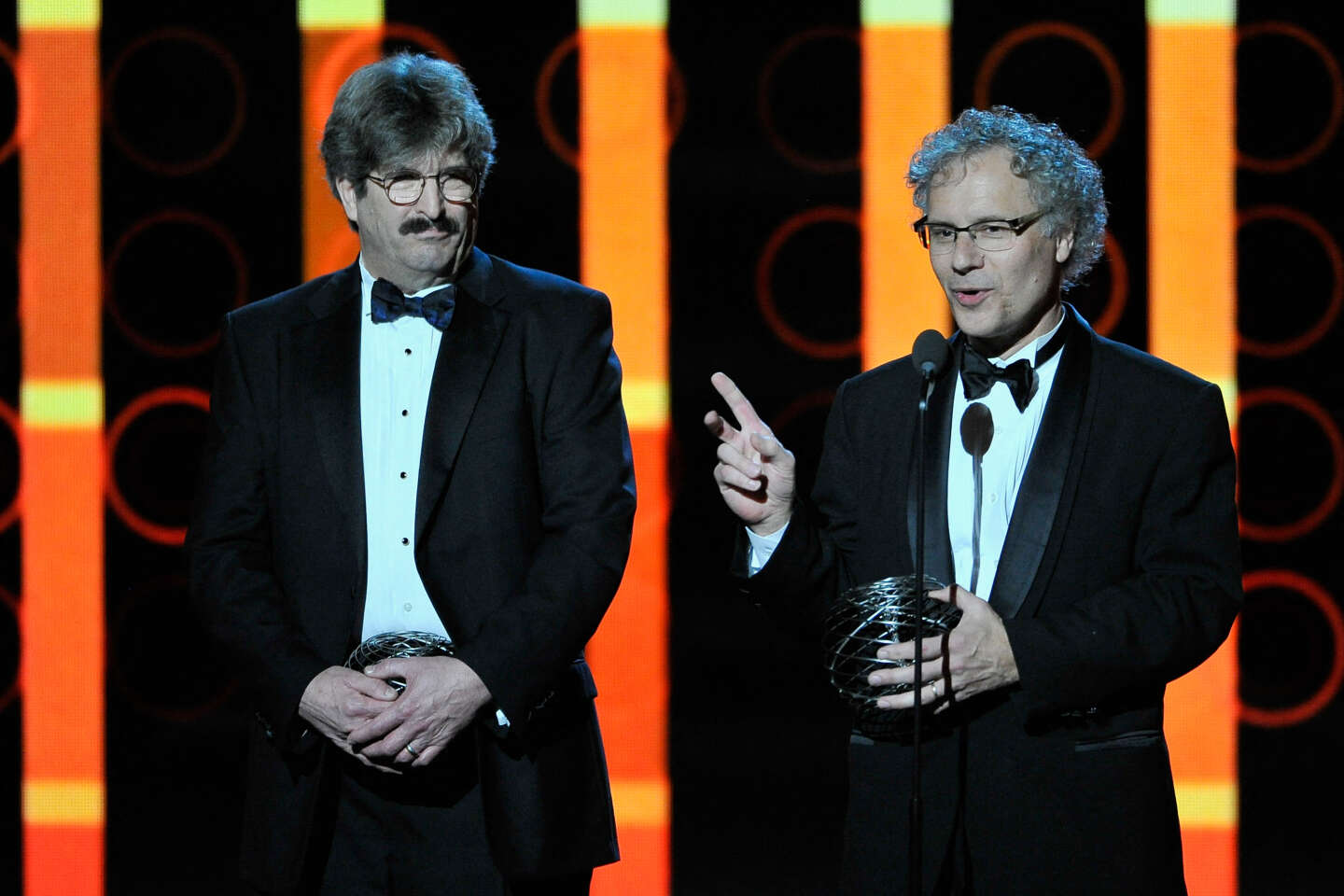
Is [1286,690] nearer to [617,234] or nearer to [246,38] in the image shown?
[617,234]

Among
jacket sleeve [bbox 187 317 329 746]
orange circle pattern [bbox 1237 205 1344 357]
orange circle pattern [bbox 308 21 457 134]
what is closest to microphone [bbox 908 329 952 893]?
jacket sleeve [bbox 187 317 329 746]

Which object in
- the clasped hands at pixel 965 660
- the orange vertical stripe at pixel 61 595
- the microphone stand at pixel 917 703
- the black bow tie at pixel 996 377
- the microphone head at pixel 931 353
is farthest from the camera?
the orange vertical stripe at pixel 61 595

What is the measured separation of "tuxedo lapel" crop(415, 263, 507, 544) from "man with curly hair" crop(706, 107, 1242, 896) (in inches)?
17.6

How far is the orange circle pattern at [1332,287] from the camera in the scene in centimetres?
368

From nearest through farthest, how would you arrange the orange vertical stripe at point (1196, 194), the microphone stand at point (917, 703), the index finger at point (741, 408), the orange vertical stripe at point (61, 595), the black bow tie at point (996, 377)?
the microphone stand at point (917, 703)
the index finger at point (741, 408)
the black bow tie at point (996, 377)
the orange vertical stripe at point (1196, 194)
the orange vertical stripe at point (61, 595)

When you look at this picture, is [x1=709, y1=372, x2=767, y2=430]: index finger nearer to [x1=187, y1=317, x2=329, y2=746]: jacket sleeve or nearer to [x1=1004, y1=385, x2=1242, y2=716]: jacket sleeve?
[x1=1004, y1=385, x2=1242, y2=716]: jacket sleeve

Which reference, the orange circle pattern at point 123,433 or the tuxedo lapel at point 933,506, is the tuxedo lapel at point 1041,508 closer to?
the tuxedo lapel at point 933,506

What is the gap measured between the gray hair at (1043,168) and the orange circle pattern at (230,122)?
2.08m

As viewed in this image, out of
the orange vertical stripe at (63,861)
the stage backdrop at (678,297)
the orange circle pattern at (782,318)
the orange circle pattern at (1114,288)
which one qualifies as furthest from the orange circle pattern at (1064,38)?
the orange vertical stripe at (63,861)

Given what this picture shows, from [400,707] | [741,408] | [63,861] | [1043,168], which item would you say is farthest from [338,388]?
[63,861]

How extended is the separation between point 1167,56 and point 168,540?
2842mm

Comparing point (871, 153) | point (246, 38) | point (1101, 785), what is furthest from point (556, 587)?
point (246, 38)

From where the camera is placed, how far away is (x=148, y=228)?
12.5ft

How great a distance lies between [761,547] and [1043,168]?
0.76 metres
